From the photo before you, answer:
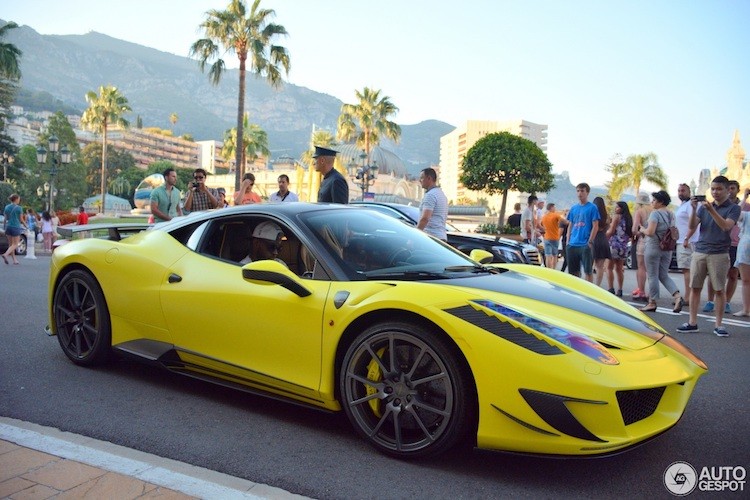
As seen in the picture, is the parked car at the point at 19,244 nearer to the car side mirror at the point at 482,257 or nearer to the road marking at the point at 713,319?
the road marking at the point at 713,319

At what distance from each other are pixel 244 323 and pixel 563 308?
5.59 ft

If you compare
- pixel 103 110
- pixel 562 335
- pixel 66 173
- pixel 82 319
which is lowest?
pixel 82 319

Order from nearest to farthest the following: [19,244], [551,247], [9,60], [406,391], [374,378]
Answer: [406,391]
[374,378]
[551,247]
[19,244]
[9,60]

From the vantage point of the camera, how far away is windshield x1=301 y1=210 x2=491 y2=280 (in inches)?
134

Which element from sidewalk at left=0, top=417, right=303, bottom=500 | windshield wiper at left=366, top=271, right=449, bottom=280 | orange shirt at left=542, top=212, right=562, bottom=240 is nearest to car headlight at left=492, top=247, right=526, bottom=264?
orange shirt at left=542, top=212, right=562, bottom=240

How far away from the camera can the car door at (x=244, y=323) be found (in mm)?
3221

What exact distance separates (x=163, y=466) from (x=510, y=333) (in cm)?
166

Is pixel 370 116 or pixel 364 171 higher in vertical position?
pixel 370 116

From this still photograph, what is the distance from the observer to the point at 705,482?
2.77 m

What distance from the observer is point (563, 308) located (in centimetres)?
311

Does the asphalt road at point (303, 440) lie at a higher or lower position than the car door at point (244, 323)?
lower

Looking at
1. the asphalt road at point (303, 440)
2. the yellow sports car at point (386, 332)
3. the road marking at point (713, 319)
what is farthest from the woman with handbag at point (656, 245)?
the yellow sports car at point (386, 332)

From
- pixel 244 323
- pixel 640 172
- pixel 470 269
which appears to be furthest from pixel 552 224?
pixel 640 172

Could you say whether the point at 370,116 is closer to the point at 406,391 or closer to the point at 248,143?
the point at 248,143
